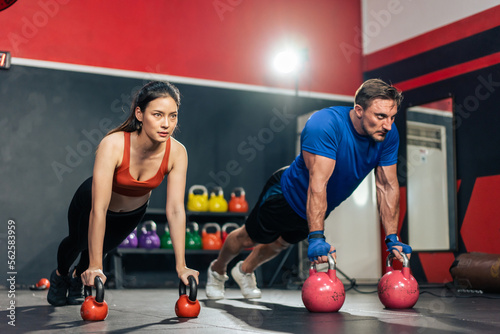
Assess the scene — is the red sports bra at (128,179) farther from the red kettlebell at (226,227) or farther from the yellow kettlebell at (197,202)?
the red kettlebell at (226,227)

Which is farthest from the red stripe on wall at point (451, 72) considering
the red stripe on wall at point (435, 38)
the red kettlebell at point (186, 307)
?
the red kettlebell at point (186, 307)

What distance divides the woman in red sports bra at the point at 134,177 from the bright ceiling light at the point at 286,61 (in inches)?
145

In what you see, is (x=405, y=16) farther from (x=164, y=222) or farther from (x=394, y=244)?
(x=394, y=244)

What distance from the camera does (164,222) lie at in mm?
5785

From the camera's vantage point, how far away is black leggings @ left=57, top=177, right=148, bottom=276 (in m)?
2.81

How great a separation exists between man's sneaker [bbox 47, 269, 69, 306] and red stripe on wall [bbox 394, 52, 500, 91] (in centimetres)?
425

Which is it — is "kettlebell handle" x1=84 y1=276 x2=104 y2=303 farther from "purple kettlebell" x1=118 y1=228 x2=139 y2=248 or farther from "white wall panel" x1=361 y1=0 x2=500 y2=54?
"white wall panel" x1=361 y1=0 x2=500 y2=54

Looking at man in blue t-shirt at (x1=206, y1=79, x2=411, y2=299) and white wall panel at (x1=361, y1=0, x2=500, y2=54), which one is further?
white wall panel at (x1=361, y1=0, x2=500, y2=54)

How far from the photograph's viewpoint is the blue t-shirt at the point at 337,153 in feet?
9.32

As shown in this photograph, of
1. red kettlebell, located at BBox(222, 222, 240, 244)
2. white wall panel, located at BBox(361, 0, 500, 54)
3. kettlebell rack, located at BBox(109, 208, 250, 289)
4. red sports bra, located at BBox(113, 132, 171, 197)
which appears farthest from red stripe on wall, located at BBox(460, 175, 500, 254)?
red sports bra, located at BBox(113, 132, 171, 197)

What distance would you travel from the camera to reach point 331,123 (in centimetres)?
288

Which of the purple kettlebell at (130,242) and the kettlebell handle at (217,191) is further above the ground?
the kettlebell handle at (217,191)

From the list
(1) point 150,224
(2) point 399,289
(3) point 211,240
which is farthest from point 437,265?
(2) point 399,289

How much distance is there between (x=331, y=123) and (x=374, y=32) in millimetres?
4386
